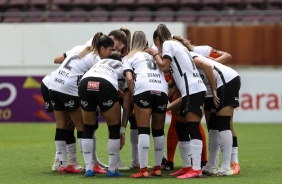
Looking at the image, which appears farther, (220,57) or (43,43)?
(43,43)

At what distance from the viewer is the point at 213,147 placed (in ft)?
40.3

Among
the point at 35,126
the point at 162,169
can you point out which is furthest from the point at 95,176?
the point at 35,126

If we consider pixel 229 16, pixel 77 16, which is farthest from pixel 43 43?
pixel 229 16

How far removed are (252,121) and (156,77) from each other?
12851 millimetres

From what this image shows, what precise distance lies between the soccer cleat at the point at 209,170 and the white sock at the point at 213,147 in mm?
49

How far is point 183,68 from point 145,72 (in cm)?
55

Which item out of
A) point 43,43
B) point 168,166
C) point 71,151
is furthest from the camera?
point 43,43

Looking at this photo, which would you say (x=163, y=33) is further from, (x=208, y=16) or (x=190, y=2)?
(x=190, y=2)

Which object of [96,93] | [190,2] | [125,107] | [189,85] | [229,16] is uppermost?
[190,2]

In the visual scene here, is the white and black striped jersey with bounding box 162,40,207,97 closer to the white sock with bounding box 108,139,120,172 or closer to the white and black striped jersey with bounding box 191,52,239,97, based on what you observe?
the white and black striped jersey with bounding box 191,52,239,97

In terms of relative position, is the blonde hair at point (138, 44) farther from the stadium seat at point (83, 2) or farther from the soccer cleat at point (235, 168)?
the stadium seat at point (83, 2)

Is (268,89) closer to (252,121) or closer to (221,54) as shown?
(252,121)

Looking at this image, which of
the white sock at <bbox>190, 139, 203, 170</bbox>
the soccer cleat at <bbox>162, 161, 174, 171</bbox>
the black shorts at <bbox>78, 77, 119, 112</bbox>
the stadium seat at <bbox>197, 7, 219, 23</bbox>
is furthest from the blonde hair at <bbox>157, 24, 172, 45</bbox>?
the stadium seat at <bbox>197, 7, 219, 23</bbox>

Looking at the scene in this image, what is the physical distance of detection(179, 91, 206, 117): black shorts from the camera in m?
11.6
